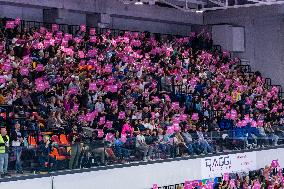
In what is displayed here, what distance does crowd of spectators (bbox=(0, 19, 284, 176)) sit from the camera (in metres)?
19.4

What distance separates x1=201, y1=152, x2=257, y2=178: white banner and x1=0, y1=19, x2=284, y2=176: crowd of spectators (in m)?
0.46

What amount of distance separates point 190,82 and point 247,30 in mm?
9774

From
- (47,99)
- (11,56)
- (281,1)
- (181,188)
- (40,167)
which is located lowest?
(181,188)

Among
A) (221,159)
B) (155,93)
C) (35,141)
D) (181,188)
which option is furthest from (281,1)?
(35,141)

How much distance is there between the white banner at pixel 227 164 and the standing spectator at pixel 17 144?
7924 millimetres

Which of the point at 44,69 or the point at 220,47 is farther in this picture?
the point at 220,47

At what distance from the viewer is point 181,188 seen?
75.0 ft

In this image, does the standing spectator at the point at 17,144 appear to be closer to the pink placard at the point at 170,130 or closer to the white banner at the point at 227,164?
the pink placard at the point at 170,130

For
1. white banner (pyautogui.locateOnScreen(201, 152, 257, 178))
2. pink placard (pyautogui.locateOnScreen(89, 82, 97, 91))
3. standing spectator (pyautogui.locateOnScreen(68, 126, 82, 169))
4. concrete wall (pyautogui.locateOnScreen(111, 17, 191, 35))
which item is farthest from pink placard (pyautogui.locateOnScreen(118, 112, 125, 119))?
concrete wall (pyautogui.locateOnScreen(111, 17, 191, 35))

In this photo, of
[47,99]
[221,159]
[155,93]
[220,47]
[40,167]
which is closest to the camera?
[40,167]

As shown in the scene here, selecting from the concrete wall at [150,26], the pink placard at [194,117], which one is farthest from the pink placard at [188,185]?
the concrete wall at [150,26]

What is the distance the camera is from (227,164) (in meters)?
24.9

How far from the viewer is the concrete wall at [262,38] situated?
123 feet

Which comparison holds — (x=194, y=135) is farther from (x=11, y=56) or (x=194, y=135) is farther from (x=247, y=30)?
(x=247, y=30)
